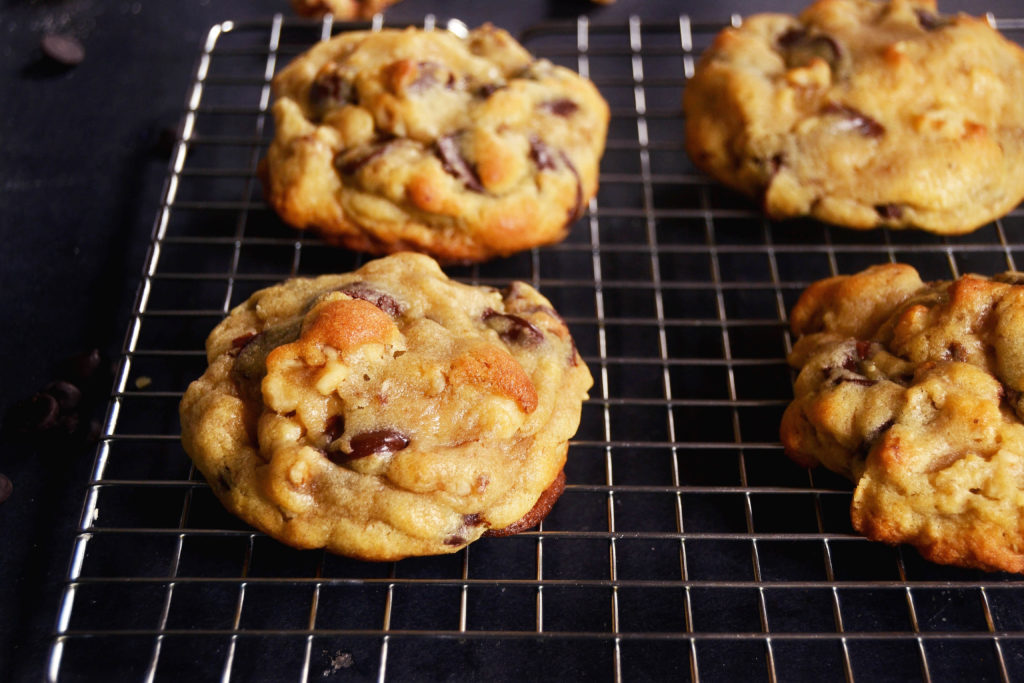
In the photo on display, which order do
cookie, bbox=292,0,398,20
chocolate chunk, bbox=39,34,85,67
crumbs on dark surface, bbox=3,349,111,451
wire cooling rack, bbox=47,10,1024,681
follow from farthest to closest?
cookie, bbox=292,0,398,20 → chocolate chunk, bbox=39,34,85,67 → crumbs on dark surface, bbox=3,349,111,451 → wire cooling rack, bbox=47,10,1024,681

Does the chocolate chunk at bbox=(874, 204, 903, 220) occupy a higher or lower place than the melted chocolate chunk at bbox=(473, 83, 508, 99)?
lower

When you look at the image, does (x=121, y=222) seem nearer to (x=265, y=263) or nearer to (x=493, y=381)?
(x=265, y=263)

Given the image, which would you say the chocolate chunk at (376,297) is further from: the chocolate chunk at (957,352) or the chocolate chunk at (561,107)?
the chocolate chunk at (957,352)

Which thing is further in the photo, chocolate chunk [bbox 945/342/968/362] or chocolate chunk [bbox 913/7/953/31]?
chocolate chunk [bbox 913/7/953/31]

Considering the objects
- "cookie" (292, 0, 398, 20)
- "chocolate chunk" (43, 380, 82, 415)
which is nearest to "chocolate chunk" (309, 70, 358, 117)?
"cookie" (292, 0, 398, 20)

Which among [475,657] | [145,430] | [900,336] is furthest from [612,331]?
[145,430]

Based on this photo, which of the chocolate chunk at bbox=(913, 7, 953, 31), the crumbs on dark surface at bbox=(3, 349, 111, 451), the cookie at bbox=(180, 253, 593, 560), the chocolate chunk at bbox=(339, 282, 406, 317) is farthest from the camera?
the chocolate chunk at bbox=(913, 7, 953, 31)

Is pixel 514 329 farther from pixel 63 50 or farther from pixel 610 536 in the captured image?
pixel 63 50

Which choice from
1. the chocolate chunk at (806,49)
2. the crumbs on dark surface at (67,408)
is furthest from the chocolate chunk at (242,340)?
the chocolate chunk at (806,49)

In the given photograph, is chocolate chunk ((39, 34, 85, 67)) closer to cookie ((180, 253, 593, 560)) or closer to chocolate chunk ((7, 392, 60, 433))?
chocolate chunk ((7, 392, 60, 433))
